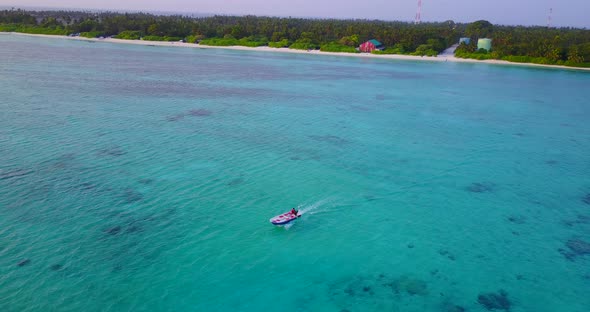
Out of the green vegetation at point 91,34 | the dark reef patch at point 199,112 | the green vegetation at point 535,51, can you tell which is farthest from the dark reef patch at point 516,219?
the green vegetation at point 91,34

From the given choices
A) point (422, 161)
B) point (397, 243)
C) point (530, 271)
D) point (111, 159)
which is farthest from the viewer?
point (422, 161)

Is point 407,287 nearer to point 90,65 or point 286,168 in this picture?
point 286,168

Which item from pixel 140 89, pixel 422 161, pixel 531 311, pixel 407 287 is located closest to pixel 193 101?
pixel 140 89

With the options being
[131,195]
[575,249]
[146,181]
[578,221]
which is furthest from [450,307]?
[146,181]

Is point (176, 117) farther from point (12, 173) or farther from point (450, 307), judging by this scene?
point (450, 307)

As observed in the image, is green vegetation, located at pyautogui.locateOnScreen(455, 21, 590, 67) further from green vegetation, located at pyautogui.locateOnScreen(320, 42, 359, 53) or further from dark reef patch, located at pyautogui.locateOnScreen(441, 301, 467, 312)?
dark reef patch, located at pyautogui.locateOnScreen(441, 301, 467, 312)

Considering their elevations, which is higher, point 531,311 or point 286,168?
point 286,168
